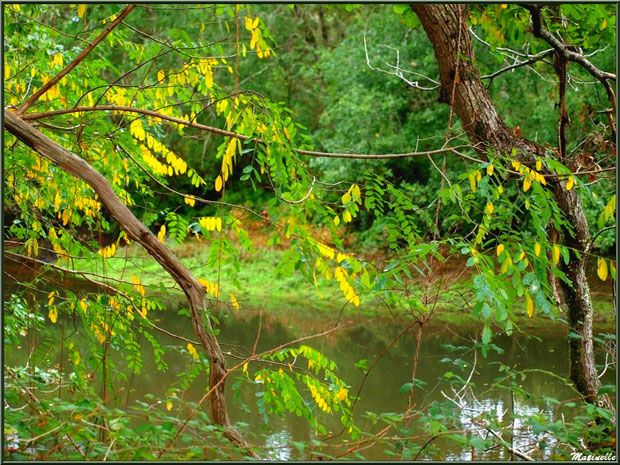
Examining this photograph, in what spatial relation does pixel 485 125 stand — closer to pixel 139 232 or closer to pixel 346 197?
pixel 346 197

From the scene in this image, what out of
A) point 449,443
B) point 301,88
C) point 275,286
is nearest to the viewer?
point 449,443

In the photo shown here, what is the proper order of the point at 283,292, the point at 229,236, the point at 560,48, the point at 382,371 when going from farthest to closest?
1. the point at 283,292
2. the point at 382,371
3. the point at 560,48
4. the point at 229,236

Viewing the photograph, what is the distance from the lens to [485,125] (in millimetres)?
3533

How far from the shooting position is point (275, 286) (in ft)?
39.6

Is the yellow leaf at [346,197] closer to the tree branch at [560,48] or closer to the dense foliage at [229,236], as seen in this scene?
the dense foliage at [229,236]

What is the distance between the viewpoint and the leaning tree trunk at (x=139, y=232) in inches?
89.8

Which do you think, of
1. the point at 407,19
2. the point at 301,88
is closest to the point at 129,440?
the point at 407,19

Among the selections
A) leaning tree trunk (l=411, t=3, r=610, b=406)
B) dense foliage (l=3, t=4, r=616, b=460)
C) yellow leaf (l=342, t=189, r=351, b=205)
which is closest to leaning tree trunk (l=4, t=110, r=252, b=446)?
dense foliage (l=3, t=4, r=616, b=460)

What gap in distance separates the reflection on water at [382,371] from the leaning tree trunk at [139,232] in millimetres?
1761

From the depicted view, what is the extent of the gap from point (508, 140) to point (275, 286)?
346 inches

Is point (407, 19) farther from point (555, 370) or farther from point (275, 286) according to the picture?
point (275, 286)

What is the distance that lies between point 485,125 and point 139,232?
193cm

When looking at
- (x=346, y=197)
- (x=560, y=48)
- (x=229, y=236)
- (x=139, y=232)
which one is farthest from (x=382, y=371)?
(x=139, y=232)

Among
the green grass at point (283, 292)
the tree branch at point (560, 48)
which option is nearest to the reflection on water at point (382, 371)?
the green grass at point (283, 292)
